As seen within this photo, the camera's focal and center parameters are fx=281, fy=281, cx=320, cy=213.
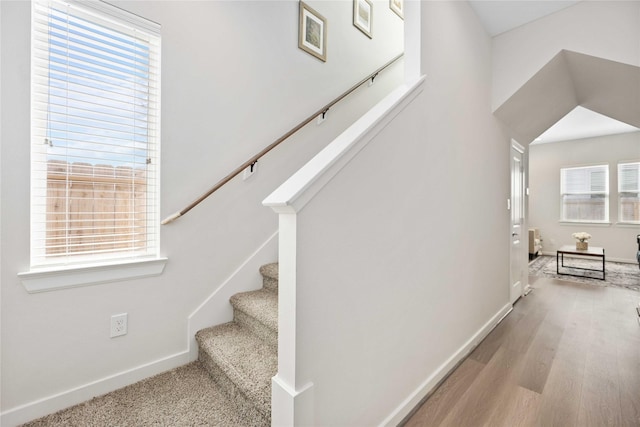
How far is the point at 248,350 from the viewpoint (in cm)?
167

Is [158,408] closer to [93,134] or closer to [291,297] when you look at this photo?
[291,297]

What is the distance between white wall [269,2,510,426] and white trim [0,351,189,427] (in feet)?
3.86

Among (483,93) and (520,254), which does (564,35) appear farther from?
(520,254)

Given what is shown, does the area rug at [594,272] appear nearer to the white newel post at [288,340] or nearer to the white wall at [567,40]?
the white wall at [567,40]

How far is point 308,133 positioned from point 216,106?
847 mm

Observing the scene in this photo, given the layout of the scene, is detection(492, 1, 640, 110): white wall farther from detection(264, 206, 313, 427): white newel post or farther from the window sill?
the window sill

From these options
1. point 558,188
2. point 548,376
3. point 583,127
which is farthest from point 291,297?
point 558,188

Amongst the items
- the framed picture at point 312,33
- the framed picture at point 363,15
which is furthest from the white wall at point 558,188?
the framed picture at point 312,33

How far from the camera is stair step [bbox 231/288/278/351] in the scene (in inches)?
65.5

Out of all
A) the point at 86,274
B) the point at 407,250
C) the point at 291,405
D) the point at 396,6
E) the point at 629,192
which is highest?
the point at 396,6

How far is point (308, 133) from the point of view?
2.57m

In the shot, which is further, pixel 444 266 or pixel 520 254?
pixel 520 254

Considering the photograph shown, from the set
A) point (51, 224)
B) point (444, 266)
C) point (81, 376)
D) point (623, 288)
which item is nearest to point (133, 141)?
point (51, 224)

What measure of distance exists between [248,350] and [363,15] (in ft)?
11.4
